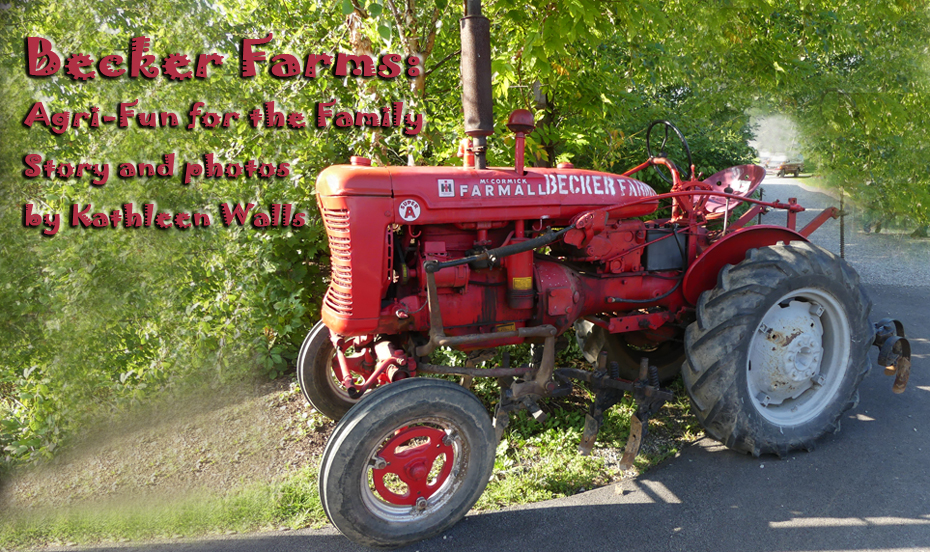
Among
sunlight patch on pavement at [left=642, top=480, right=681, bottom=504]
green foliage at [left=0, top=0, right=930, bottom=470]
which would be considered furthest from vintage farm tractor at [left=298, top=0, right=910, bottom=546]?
green foliage at [left=0, top=0, right=930, bottom=470]

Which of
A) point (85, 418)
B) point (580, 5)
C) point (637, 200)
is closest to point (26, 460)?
point (85, 418)

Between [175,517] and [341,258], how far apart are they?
5.37ft

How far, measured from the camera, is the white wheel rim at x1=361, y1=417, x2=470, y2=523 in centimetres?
261

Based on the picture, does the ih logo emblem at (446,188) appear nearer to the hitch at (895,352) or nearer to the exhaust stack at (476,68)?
the exhaust stack at (476,68)

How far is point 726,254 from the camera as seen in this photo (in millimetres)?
3742

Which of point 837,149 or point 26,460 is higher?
point 837,149

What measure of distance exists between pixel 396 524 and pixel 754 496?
1.87m

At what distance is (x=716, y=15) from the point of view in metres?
6.19

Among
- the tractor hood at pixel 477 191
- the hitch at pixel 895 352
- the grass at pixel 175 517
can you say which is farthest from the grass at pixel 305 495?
the tractor hood at pixel 477 191

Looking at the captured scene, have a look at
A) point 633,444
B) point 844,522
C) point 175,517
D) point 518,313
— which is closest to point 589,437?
point 633,444

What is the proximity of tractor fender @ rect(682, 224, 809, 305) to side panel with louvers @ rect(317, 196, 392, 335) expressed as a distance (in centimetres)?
202

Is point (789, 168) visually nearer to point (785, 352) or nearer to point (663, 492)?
point (785, 352)

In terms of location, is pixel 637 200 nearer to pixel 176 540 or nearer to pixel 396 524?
pixel 396 524

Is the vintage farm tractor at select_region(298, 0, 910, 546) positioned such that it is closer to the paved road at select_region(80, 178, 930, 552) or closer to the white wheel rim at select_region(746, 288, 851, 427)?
the white wheel rim at select_region(746, 288, 851, 427)
